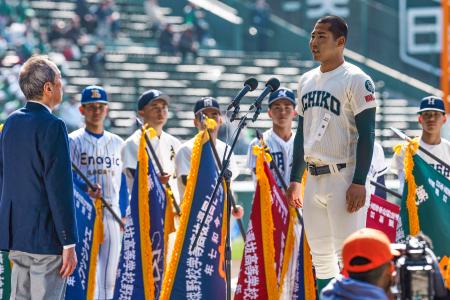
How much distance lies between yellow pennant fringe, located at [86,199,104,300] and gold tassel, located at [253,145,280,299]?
5.38 feet

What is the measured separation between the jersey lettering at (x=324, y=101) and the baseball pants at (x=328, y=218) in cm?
42

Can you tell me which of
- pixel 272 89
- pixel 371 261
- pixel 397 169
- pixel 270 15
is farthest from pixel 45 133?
pixel 270 15

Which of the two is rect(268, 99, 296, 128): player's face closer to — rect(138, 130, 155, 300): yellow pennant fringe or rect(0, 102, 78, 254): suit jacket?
rect(138, 130, 155, 300): yellow pennant fringe

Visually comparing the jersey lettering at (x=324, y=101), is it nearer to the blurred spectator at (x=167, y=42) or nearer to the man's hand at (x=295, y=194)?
the man's hand at (x=295, y=194)

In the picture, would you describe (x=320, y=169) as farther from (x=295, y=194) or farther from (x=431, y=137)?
(x=431, y=137)

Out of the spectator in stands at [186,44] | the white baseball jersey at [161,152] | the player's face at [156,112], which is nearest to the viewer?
the white baseball jersey at [161,152]

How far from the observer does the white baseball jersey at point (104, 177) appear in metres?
10.6

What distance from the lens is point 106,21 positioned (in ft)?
84.0

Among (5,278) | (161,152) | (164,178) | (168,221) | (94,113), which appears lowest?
(5,278)

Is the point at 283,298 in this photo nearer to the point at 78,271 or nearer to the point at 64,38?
the point at 78,271

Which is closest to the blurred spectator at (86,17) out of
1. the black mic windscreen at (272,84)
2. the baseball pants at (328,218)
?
the black mic windscreen at (272,84)

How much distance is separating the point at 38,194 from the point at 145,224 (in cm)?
251

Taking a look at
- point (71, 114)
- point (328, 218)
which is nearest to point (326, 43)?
point (328, 218)

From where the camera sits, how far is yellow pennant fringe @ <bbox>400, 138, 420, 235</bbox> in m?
9.93
